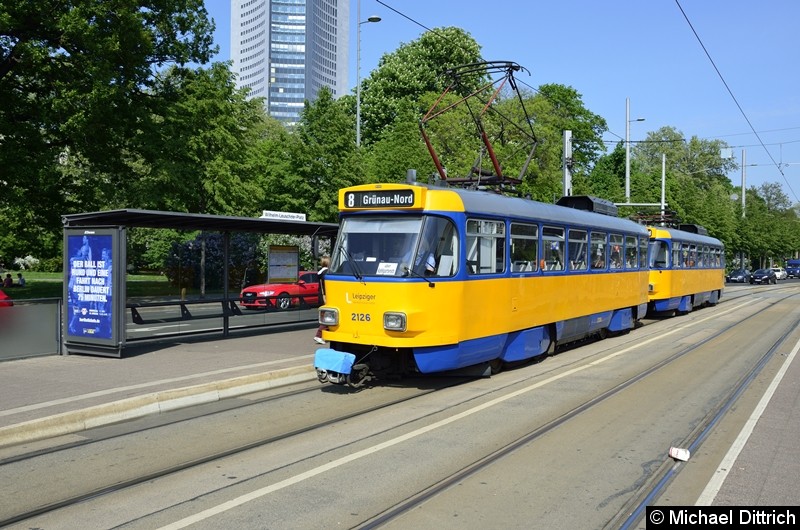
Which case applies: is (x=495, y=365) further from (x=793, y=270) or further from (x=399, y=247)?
(x=793, y=270)

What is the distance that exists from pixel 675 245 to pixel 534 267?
13.6 meters

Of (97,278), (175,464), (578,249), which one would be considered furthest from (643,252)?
(175,464)

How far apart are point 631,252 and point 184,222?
435 inches

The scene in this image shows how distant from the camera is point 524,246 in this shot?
1177 cm

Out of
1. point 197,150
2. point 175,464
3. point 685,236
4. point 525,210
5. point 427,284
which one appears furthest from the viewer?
point 197,150

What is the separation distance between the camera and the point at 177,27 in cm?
2744

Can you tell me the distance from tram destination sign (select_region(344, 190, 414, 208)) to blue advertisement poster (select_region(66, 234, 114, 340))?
4.78 m

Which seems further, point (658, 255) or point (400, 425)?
point (658, 255)

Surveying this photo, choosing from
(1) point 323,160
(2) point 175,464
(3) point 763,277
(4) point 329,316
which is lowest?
(2) point 175,464

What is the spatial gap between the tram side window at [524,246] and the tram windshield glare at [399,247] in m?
1.93

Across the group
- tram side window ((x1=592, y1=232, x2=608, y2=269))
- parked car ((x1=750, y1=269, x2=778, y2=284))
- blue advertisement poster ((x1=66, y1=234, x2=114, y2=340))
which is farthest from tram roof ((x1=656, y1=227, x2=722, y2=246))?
parked car ((x1=750, y1=269, x2=778, y2=284))

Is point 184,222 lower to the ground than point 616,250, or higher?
higher

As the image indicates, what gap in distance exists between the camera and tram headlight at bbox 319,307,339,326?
32.7ft

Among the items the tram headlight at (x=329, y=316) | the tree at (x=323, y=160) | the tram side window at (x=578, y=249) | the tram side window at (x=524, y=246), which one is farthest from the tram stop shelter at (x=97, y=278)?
the tree at (x=323, y=160)
